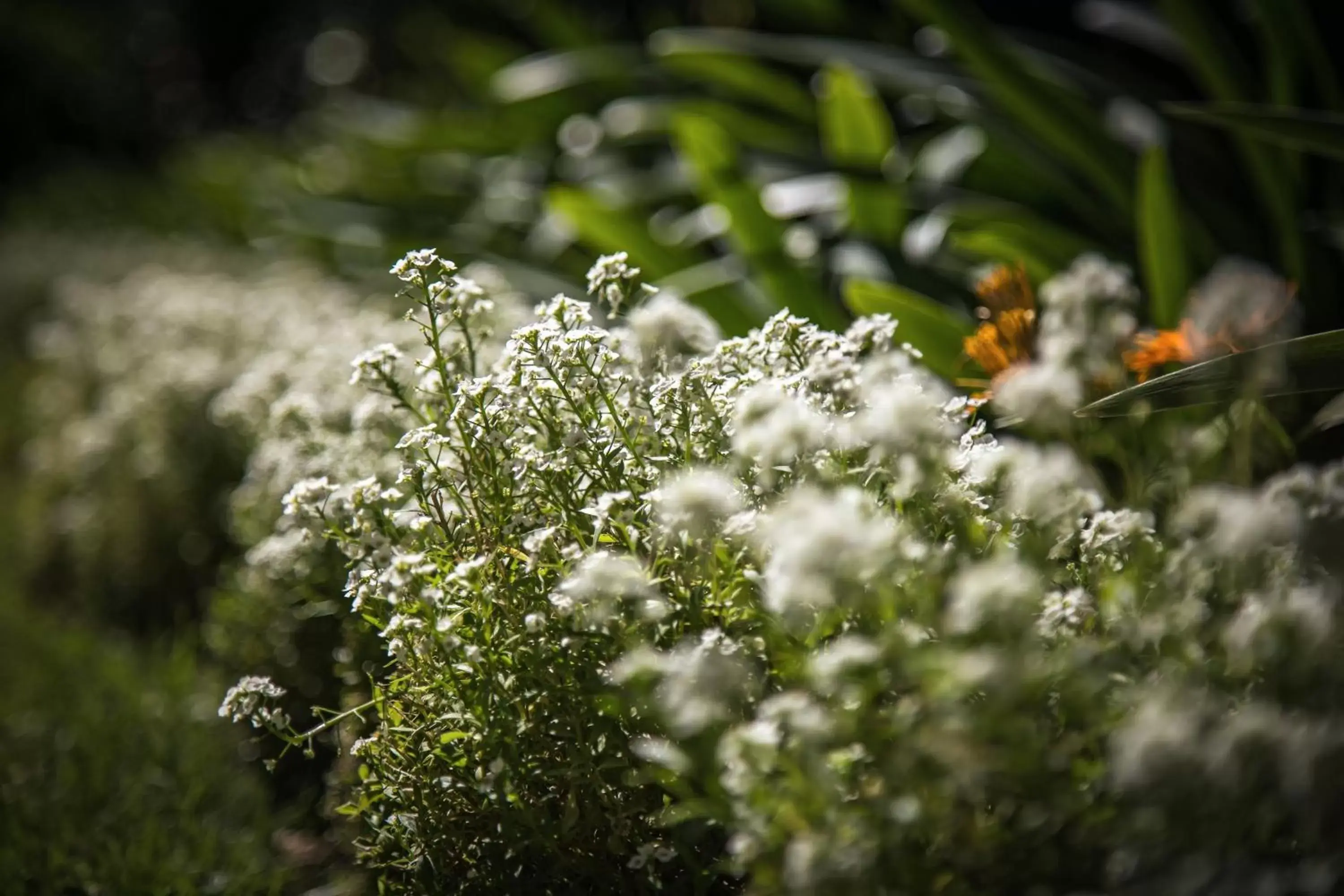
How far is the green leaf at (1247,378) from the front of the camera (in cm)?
130

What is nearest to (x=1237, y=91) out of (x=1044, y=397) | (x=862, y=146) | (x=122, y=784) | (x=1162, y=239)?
(x=1162, y=239)

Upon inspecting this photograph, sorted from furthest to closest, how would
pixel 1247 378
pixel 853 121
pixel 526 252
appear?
pixel 526 252, pixel 853 121, pixel 1247 378

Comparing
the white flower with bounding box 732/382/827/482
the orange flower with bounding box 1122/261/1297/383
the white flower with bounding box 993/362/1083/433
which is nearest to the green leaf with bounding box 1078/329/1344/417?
the white flower with bounding box 993/362/1083/433

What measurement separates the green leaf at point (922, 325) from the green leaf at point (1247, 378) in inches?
22.2

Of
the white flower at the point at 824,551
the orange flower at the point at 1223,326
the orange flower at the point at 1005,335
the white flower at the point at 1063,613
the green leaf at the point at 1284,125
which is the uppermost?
the green leaf at the point at 1284,125

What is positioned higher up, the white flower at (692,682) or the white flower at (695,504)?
the white flower at (695,504)

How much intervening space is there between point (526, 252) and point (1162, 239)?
1781 millimetres

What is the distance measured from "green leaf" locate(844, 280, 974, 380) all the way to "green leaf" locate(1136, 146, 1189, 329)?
368mm

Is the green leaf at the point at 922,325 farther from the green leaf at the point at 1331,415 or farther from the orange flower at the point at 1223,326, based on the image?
the green leaf at the point at 1331,415

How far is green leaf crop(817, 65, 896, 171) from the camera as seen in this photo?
2.63m

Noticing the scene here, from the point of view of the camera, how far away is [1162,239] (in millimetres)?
1996

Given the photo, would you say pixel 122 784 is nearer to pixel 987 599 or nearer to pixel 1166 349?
pixel 987 599

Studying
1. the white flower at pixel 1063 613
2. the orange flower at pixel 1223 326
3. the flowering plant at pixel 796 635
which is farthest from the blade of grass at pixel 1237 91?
the white flower at pixel 1063 613

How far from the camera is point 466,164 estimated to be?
12.8 feet
